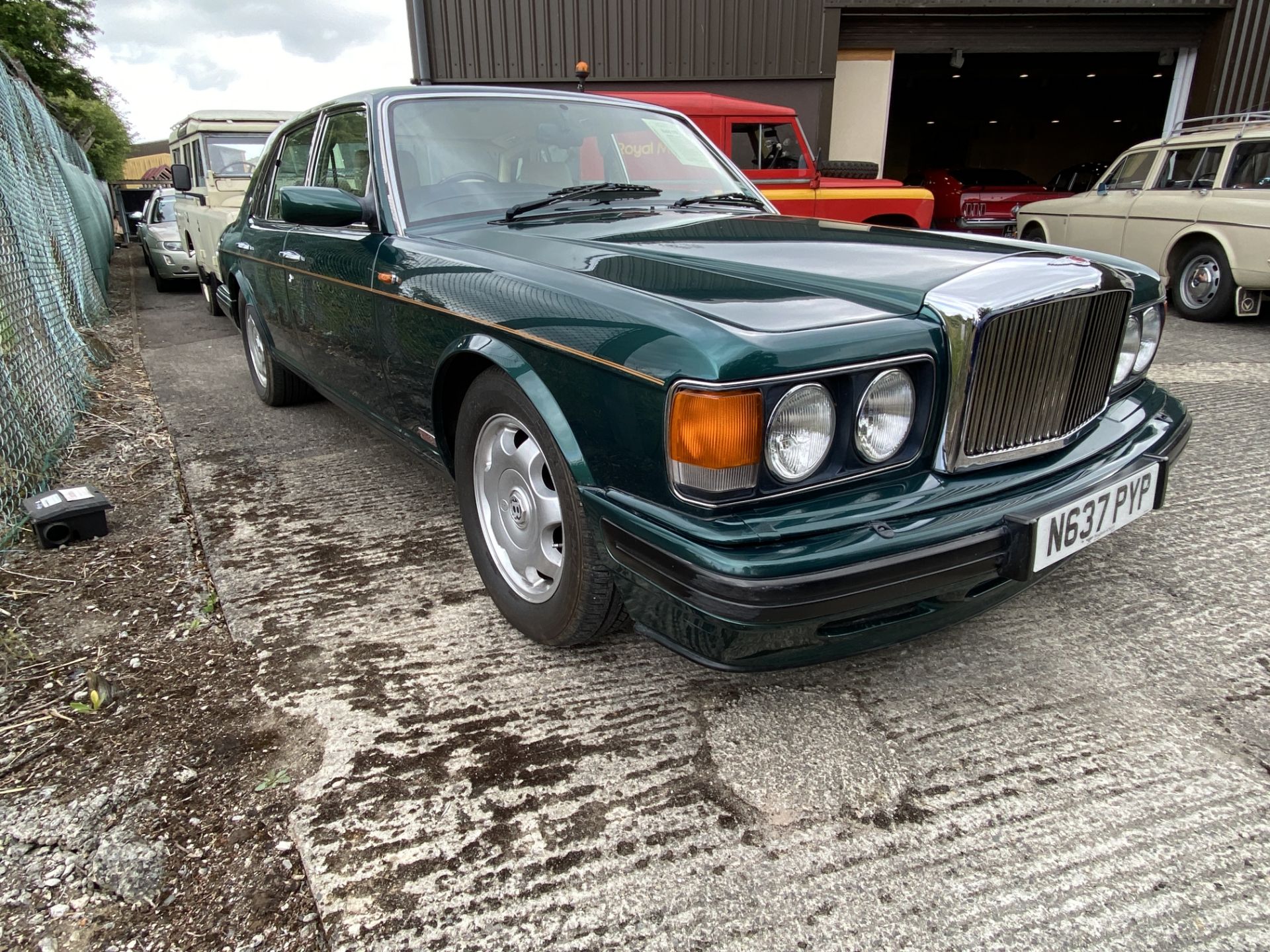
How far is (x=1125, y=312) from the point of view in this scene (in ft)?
6.79

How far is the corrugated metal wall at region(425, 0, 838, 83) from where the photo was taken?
39.1 ft

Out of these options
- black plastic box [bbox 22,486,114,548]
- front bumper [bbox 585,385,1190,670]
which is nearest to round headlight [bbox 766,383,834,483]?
front bumper [bbox 585,385,1190,670]

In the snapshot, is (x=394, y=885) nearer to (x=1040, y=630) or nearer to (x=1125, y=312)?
(x=1040, y=630)

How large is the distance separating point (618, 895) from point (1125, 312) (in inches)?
74.8

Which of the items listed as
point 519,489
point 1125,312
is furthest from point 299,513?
point 1125,312

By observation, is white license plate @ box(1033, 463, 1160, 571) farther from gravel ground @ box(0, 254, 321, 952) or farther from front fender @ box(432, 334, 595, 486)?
gravel ground @ box(0, 254, 321, 952)

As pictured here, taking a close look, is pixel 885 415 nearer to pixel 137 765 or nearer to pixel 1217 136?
pixel 137 765

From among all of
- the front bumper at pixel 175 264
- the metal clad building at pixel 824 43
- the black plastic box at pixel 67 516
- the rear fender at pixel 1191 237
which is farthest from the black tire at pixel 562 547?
the metal clad building at pixel 824 43

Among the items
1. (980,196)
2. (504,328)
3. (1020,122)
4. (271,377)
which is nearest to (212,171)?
(271,377)

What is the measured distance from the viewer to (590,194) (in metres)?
2.75

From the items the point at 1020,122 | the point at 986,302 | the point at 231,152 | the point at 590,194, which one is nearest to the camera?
the point at 986,302

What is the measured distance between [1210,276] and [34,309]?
29.6ft

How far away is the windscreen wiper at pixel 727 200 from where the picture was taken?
9.55 ft

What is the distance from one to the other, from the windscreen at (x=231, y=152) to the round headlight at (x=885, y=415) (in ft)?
30.7
